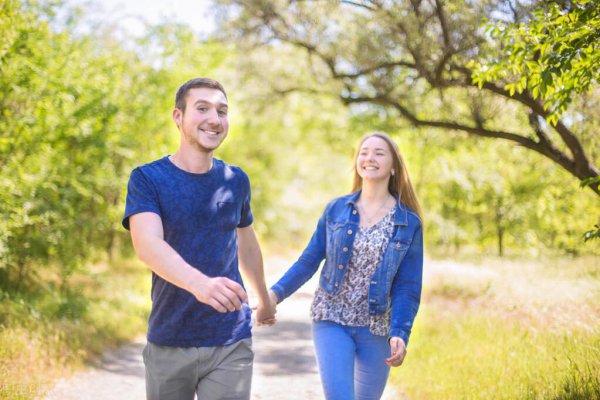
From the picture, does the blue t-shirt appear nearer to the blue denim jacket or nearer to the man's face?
the man's face

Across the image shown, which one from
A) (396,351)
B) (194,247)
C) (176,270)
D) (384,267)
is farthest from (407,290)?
(176,270)

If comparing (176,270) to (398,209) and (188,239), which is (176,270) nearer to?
(188,239)

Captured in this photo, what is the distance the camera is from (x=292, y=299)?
50.1ft

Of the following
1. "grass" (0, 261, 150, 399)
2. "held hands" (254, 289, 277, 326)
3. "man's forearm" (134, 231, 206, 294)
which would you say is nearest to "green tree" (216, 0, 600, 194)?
"held hands" (254, 289, 277, 326)

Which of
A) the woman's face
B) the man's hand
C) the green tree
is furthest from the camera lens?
the green tree

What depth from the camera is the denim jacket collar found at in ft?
12.3

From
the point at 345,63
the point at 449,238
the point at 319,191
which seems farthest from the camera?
the point at 319,191

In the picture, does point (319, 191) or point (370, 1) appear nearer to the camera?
point (370, 1)

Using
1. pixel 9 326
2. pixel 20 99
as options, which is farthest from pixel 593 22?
pixel 20 99

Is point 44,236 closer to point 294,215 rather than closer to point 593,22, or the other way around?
point 593,22

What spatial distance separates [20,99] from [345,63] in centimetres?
544

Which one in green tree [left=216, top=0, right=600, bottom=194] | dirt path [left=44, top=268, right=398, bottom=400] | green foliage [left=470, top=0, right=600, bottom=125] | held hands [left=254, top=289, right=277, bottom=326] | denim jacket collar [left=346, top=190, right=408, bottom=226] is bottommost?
dirt path [left=44, top=268, right=398, bottom=400]

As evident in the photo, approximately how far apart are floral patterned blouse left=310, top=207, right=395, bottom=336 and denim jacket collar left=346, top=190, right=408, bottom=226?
0.11 ft

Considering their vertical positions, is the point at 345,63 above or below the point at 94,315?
above
